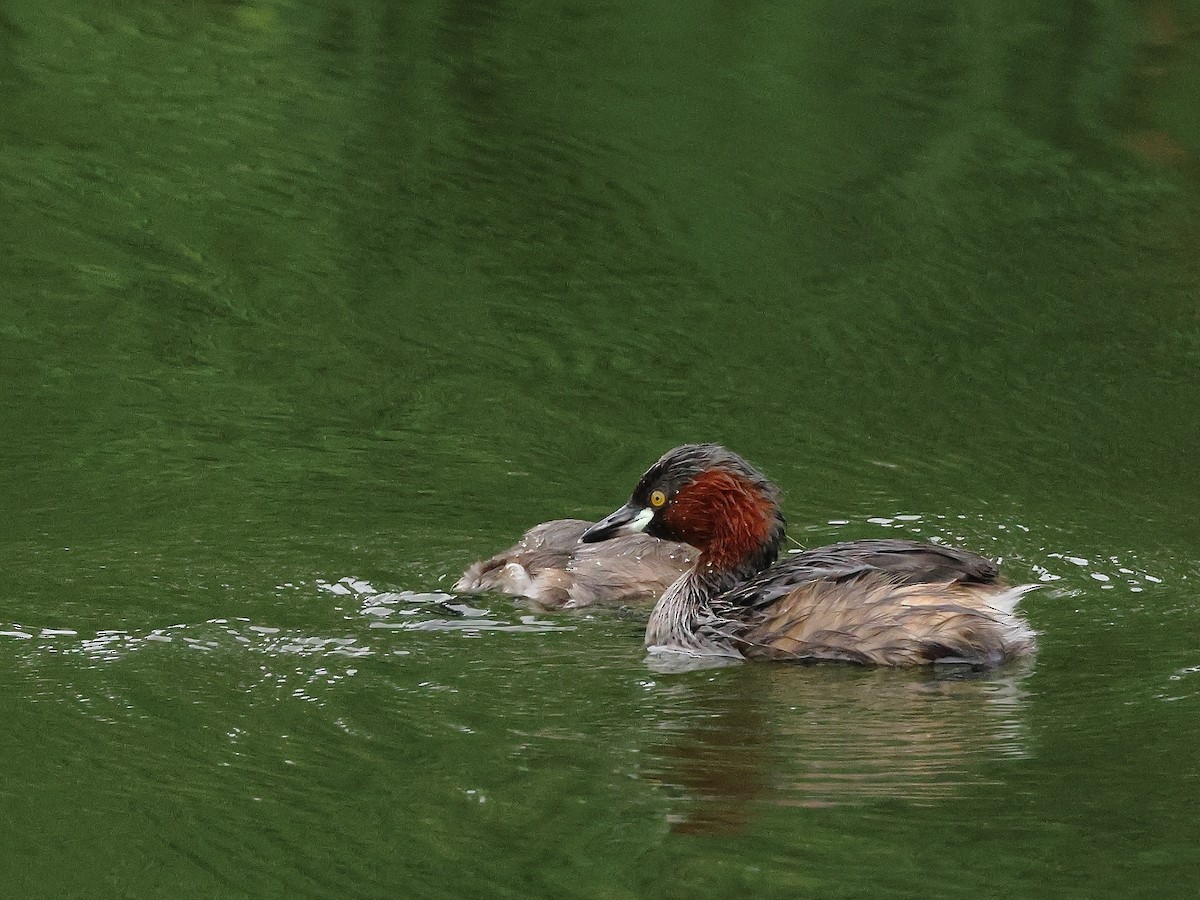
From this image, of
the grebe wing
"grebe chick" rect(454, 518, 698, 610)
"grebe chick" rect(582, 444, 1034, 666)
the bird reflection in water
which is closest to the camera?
the bird reflection in water

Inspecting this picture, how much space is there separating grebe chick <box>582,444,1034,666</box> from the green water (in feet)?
0.67

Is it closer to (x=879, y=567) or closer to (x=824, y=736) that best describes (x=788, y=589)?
(x=879, y=567)

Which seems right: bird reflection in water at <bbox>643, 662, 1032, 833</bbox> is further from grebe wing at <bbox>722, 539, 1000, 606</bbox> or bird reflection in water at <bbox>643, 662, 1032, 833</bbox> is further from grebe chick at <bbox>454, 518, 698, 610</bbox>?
grebe chick at <bbox>454, 518, 698, 610</bbox>

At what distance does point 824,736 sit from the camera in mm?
6801

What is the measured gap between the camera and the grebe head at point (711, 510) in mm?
8453

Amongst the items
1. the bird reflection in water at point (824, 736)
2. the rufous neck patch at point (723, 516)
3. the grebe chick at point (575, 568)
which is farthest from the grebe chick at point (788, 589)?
the grebe chick at point (575, 568)

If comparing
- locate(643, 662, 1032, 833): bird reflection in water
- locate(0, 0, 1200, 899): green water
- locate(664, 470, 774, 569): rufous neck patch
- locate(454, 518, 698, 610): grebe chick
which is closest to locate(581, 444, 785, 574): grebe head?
locate(664, 470, 774, 569): rufous neck patch

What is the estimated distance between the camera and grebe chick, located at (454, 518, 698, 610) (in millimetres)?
8430

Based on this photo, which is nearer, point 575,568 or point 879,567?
point 879,567

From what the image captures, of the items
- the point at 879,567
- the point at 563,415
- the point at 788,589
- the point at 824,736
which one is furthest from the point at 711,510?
the point at 563,415

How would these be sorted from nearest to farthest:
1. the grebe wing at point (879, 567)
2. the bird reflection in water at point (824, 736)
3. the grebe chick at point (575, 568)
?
the bird reflection in water at point (824, 736), the grebe wing at point (879, 567), the grebe chick at point (575, 568)

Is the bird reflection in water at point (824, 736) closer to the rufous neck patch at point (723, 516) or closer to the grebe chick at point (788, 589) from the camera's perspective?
the grebe chick at point (788, 589)

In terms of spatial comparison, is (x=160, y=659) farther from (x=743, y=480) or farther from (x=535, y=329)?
(x=535, y=329)

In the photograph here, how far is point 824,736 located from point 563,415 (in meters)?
4.21
